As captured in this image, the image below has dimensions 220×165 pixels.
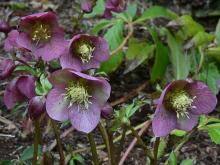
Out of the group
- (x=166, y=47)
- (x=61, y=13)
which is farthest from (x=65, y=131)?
(x=61, y=13)

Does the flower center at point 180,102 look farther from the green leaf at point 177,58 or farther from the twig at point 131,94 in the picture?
the green leaf at point 177,58

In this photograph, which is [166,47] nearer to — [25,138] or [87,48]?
[25,138]

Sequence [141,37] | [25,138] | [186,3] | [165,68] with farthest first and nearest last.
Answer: [186,3] < [141,37] < [165,68] < [25,138]

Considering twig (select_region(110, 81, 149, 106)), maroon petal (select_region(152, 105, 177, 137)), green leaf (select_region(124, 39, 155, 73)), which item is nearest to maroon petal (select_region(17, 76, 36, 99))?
maroon petal (select_region(152, 105, 177, 137))

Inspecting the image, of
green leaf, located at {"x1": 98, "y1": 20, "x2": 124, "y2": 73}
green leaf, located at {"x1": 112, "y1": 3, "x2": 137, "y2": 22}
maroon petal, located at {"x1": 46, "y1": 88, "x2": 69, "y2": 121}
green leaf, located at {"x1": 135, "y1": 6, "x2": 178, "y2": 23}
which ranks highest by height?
maroon petal, located at {"x1": 46, "y1": 88, "x2": 69, "y2": 121}

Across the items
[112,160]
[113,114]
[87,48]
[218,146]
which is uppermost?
[87,48]

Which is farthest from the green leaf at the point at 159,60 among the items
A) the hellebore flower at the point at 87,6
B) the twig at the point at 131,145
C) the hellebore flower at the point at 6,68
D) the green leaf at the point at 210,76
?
the hellebore flower at the point at 6,68

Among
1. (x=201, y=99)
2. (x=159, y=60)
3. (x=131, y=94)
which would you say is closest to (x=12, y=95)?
(x=201, y=99)

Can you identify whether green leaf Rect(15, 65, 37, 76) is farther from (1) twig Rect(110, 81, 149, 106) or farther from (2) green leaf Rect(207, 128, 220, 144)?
(1) twig Rect(110, 81, 149, 106)
